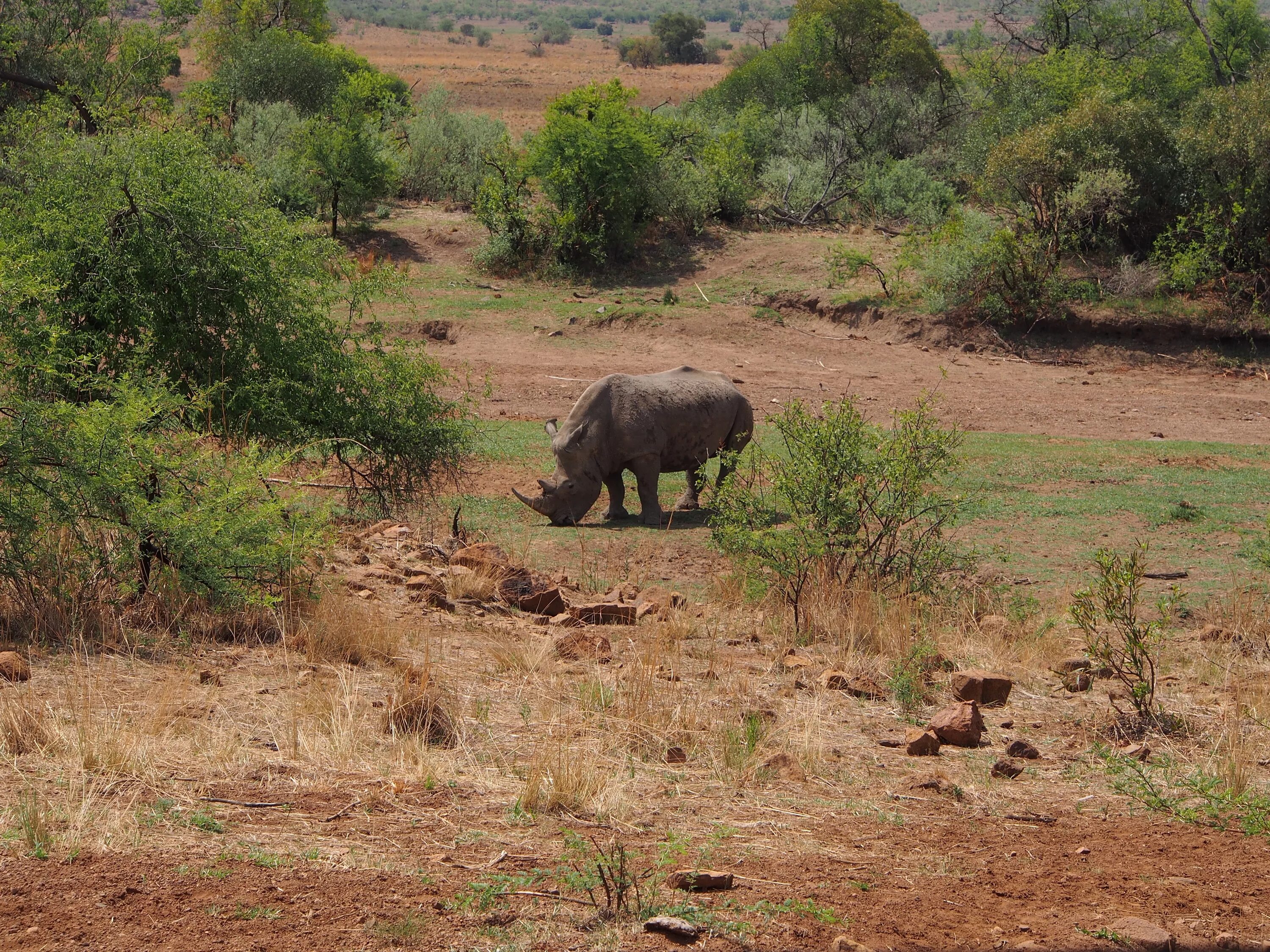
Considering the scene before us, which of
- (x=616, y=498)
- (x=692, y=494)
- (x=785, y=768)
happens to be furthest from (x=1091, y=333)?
(x=785, y=768)

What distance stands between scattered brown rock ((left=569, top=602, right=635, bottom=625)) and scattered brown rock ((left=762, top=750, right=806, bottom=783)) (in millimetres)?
3099

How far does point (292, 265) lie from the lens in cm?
1125

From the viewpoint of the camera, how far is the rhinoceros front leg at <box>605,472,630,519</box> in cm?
1309

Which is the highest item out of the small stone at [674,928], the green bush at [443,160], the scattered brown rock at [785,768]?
the green bush at [443,160]

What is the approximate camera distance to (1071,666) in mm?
7926

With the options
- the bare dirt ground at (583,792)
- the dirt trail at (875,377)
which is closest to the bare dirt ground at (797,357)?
the dirt trail at (875,377)

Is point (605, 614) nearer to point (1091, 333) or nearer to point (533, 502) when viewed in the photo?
point (533, 502)

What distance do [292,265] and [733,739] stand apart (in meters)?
7.15

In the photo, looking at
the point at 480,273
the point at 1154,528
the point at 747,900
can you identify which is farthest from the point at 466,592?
the point at 480,273

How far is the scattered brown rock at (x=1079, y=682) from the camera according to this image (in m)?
7.46

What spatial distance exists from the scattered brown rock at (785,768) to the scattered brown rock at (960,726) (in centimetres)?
98

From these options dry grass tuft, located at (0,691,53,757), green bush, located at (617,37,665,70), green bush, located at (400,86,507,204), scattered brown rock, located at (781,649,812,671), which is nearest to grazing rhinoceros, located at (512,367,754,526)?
scattered brown rock, located at (781,649,812,671)

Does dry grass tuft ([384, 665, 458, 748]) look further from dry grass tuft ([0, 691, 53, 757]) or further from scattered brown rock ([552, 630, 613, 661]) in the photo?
scattered brown rock ([552, 630, 613, 661])

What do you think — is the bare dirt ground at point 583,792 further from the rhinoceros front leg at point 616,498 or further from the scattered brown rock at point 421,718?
the rhinoceros front leg at point 616,498
